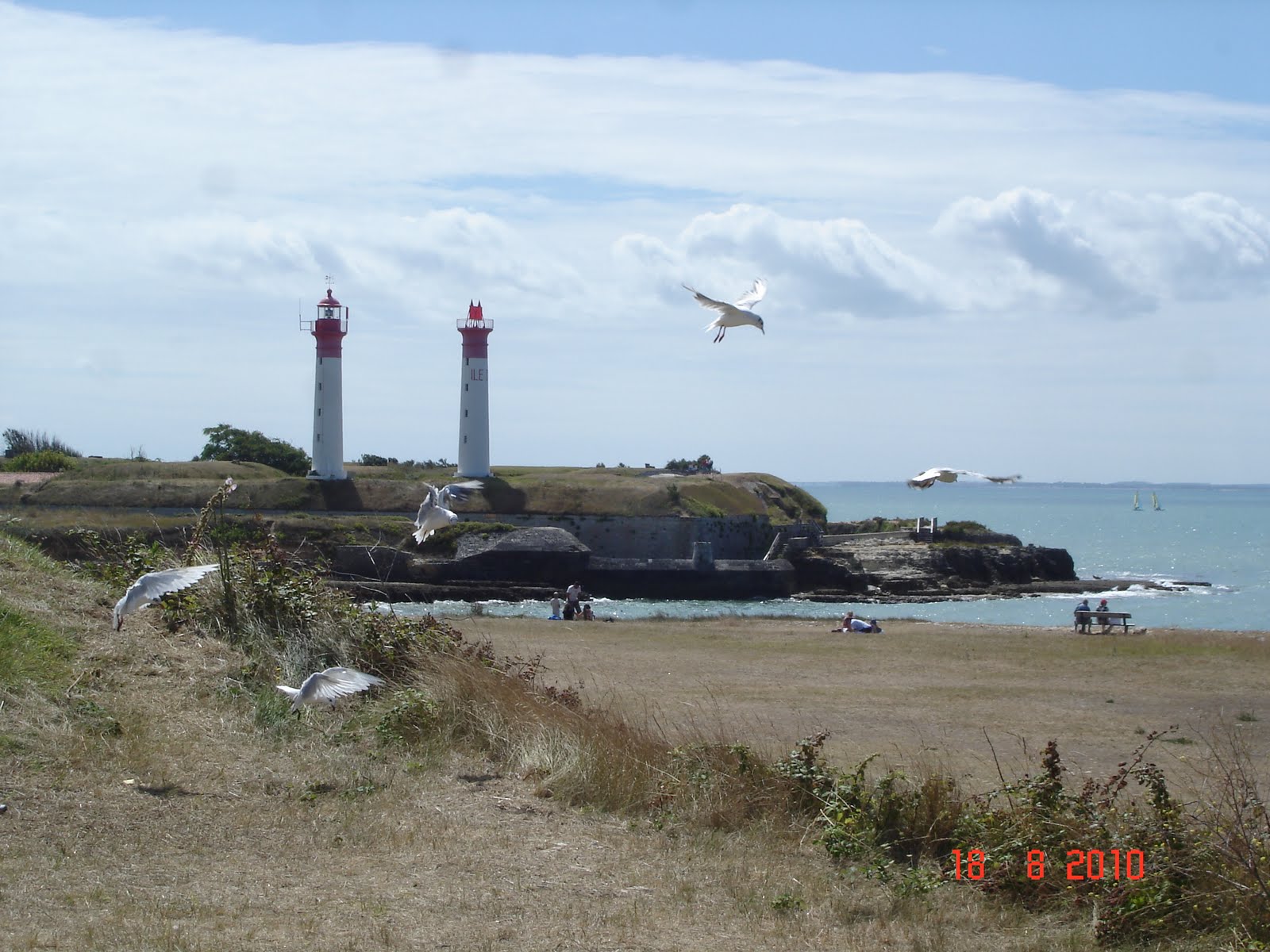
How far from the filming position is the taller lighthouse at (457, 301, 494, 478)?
62125mm

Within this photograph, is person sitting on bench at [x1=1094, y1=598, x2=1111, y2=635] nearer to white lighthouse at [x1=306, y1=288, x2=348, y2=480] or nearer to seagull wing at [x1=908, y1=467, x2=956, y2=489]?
seagull wing at [x1=908, y1=467, x2=956, y2=489]

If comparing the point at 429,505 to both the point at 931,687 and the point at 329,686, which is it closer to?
the point at 329,686

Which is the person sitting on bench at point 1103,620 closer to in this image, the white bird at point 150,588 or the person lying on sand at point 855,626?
the person lying on sand at point 855,626

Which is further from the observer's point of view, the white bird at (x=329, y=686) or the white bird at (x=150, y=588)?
the white bird at (x=150, y=588)

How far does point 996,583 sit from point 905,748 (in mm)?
46069

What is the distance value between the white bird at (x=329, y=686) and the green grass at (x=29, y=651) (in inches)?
64.1

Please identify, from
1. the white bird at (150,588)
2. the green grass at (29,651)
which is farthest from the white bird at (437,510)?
the green grass at (29,651)

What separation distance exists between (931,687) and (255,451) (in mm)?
60222

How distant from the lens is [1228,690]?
18078mm

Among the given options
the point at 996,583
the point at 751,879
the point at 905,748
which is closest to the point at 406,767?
the point at 751,879

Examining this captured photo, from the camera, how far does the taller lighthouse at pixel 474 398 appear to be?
6212 centimetres

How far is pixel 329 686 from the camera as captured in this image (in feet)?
29.2

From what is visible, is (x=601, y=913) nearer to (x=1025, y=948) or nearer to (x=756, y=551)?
(x=1025, y=948)
